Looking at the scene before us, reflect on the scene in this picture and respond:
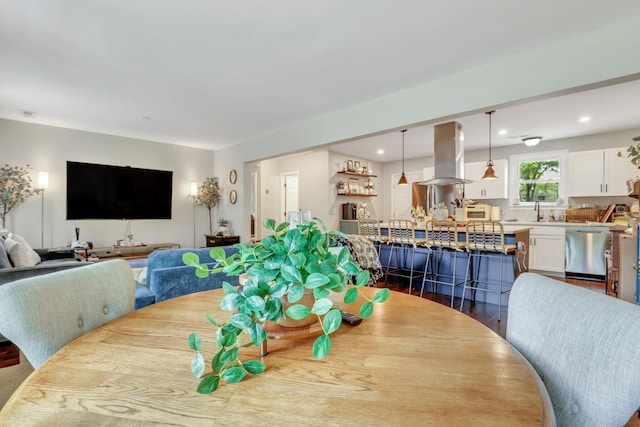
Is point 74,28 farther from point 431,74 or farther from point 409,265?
point 409,265

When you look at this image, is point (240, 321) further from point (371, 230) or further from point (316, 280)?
point (371, 230)

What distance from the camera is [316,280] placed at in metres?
0.66

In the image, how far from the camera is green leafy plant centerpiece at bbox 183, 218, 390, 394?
64 centimetres

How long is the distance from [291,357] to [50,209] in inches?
227

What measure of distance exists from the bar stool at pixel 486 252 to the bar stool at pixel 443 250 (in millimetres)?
131

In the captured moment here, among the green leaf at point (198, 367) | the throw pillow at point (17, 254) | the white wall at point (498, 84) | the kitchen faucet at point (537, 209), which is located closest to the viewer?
the green leaf at point (198, 367)

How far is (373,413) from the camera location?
536 mm

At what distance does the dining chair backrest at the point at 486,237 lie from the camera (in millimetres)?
3377

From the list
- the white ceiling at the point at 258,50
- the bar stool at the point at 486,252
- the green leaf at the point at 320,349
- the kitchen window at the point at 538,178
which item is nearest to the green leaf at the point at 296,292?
the green leaf at the point at 320,349

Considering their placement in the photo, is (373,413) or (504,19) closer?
(373,413)

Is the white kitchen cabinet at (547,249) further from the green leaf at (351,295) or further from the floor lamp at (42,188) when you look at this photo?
the floor lamp at (42,188)

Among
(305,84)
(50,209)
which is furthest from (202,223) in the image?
(305,84)

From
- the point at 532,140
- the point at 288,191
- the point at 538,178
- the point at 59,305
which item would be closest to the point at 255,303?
the point at 59,305

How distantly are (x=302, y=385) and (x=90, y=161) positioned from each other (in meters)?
5.93
